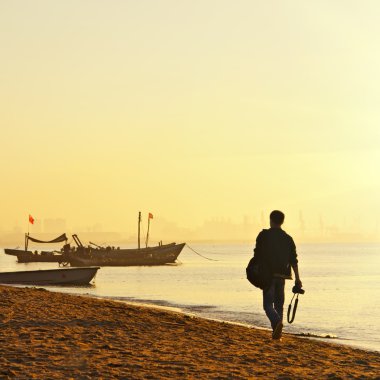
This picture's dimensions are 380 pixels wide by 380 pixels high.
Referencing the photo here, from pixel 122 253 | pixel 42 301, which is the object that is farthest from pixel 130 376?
pixel 122 253

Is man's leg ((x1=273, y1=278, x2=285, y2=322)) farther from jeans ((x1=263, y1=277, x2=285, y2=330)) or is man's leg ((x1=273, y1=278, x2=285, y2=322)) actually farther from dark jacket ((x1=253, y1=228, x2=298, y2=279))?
dark jacket ((x1=253, y1=228, x2=298, y2=279))

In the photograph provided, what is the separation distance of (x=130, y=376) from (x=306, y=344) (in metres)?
5.40

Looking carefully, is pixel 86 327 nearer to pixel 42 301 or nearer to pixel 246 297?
pixel 42 301

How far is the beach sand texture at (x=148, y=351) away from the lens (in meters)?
9.66

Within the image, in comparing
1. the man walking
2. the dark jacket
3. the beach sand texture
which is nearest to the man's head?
the man walking

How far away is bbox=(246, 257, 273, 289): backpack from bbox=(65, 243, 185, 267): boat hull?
84.1 m

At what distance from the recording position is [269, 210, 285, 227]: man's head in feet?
40.4

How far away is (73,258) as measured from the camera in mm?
94688

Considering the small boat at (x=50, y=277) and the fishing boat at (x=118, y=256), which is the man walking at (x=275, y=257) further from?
the fishing boat at (x=118, y=256)

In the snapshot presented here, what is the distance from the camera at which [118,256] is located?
103562 millimetres

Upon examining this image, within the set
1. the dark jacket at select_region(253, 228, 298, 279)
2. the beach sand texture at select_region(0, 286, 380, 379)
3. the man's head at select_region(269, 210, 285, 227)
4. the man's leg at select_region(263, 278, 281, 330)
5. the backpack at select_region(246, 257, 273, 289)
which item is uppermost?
the man's head at select_region(269, 210, 285, 227)

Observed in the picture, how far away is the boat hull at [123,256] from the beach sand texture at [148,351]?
80354 millimetres

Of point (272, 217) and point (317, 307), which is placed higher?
point (272, 217)

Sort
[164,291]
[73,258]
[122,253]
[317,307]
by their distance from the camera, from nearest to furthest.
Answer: [317,307]
[164,291]
[73,258]
[122,253]
